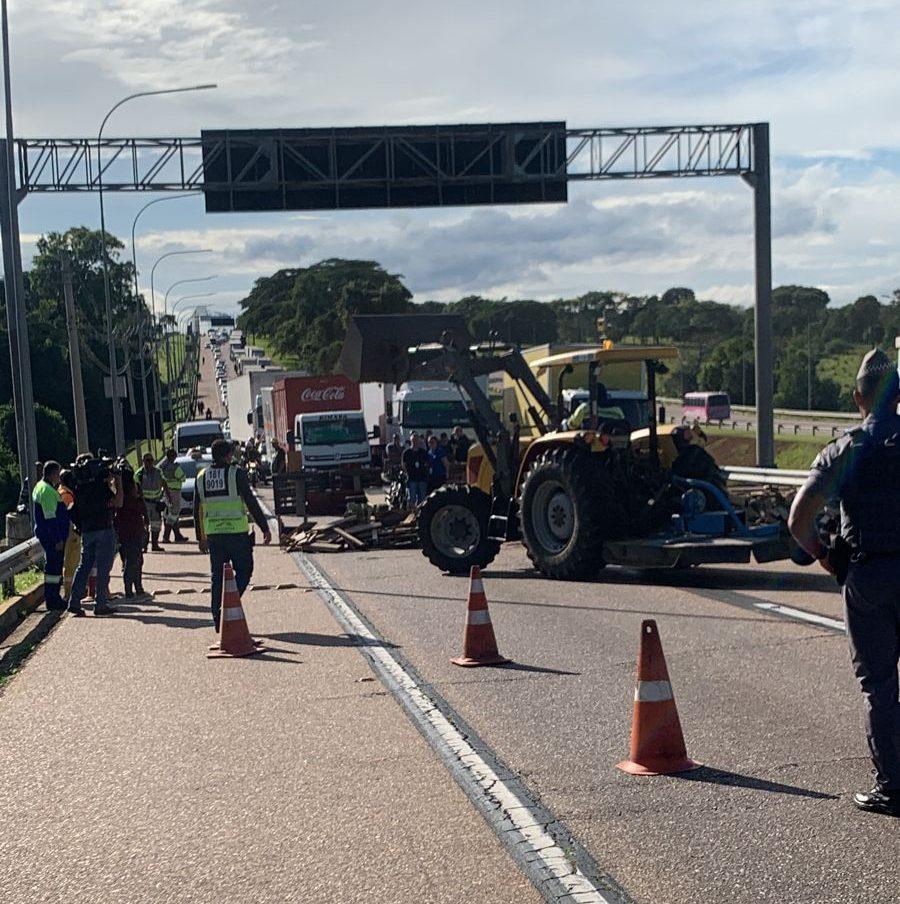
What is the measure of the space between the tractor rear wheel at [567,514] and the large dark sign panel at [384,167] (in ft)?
61.9

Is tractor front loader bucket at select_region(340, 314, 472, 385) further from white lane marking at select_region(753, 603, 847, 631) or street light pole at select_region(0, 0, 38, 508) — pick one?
street light pole at select_region(0, 0, 38, 508)

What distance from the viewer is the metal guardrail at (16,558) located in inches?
627

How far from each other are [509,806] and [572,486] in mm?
9122

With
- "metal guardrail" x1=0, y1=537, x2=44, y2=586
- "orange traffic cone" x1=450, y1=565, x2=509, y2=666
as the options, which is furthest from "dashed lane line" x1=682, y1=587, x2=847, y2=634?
"metal guardrail" x1=0, y1=537, x2=44, y2=586

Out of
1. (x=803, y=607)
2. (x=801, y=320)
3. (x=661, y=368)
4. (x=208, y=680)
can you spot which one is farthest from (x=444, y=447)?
(x=801, y=320)

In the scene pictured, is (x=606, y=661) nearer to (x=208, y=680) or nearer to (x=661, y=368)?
(x=208, y=680)

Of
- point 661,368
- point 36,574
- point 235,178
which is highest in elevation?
point 235,178

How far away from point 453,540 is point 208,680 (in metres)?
7.65

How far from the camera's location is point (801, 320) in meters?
129

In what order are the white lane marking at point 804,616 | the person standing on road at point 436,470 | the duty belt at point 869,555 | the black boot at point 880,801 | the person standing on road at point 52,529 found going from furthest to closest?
the person standing on road at point 436,470 → the person standing on road at point 52,529 → the white lane marking at point 804,616 → the black boot at point 880,801 → the duty belt at point 869,555

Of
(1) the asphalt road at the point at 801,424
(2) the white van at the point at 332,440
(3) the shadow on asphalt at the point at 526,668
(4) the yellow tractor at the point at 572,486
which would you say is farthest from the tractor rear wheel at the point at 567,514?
(1) the asphalt road at the point at 801,424

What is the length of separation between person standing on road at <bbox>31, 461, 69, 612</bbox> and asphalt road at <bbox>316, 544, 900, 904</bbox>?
330 cm

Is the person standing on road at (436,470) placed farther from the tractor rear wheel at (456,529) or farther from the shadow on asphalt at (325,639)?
the shadow on asphalt at (325,639)

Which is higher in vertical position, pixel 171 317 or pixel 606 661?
pixel 171 317
